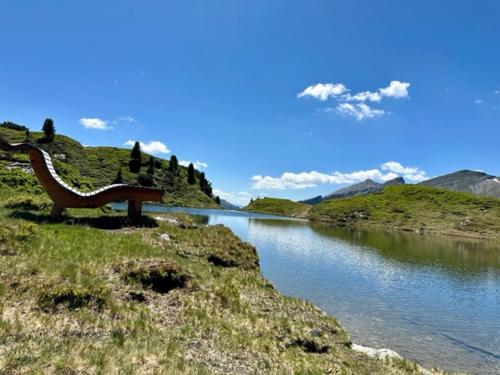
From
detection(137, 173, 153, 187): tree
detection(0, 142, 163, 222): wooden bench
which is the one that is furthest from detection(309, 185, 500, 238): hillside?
detection(0, 142, 163, 222): wooden bench

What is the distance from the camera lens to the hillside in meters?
138

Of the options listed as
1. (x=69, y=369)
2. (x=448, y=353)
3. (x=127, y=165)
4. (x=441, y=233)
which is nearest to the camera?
(x=69, y=369)

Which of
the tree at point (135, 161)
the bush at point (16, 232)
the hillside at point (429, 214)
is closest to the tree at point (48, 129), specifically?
the tree at point (135, 161)

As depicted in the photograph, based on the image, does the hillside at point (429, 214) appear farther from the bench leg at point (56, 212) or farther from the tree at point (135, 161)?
the bench leg at point (56, 212)

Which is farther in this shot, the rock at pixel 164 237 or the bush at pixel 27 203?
the bush at pixel 27 203

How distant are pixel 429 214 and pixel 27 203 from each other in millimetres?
168795

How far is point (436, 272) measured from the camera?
44.4 m

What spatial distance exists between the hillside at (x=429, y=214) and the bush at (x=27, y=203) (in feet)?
456

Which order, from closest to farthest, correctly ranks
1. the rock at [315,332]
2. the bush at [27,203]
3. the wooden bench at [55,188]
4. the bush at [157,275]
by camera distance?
1. the rock at [315,332]
2. the bush at [157,275]
3. the wooden bench at [55,188]
4. the bush at [27,203]

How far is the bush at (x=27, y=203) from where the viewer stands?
26.9 meters

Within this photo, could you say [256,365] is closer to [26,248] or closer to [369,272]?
[26,248]

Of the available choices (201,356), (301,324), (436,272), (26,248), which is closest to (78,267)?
(26,248)

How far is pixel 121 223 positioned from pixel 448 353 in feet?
79.6

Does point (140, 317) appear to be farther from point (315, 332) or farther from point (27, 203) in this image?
point (27, 203)
